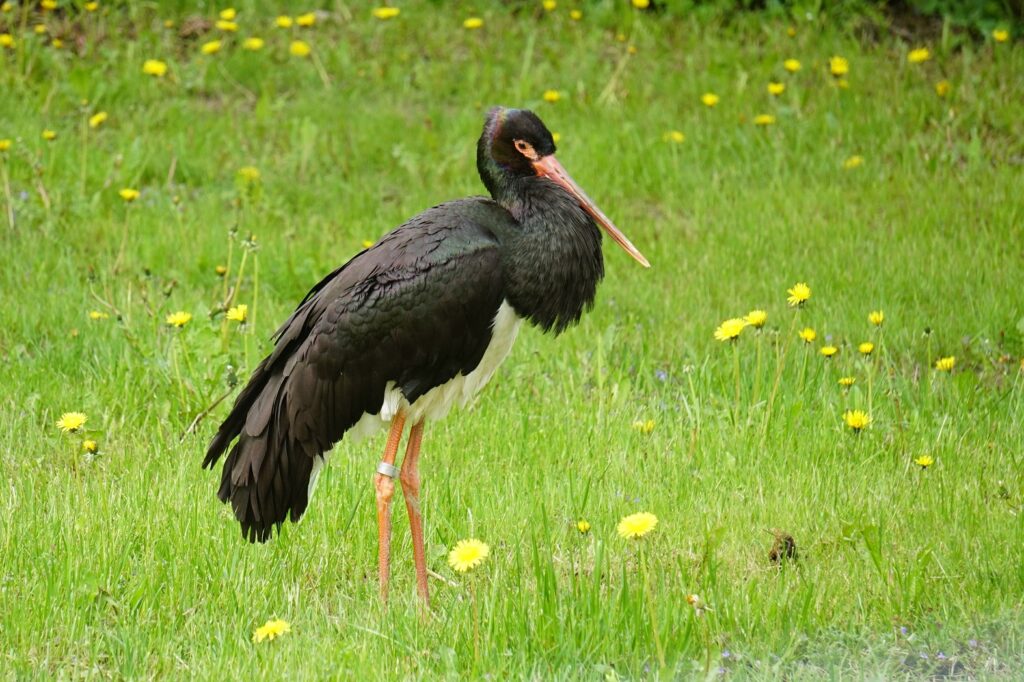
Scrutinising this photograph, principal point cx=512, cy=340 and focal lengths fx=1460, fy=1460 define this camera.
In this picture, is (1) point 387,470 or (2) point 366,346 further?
(1) point 387,470

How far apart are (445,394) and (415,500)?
32cm

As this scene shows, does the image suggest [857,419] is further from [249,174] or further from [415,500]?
[249,174]

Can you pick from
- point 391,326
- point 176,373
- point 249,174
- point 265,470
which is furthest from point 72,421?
point 249,174

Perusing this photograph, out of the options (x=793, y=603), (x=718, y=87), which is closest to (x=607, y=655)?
(x=793, y=603)

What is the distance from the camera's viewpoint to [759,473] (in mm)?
4465

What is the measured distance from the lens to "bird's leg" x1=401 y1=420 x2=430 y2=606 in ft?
13.0

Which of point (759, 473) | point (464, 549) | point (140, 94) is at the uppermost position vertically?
point (464, 549)

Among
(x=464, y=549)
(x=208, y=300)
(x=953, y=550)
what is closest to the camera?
(x=464, y=549)

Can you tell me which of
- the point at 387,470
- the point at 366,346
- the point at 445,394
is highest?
the point at 366,346

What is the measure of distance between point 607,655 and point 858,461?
146cm

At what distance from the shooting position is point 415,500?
4227mm

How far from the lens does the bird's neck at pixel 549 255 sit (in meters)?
4.03

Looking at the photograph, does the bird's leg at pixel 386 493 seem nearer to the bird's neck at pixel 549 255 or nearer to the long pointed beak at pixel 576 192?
the bird's neck at pixel 549 255

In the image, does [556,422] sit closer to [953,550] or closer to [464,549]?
[953,550]
